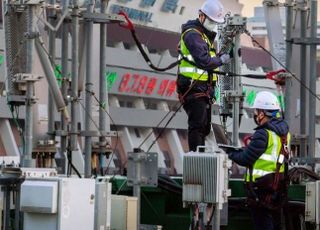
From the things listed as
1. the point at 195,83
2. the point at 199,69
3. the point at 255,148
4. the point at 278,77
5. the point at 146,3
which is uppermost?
the point at 146,3

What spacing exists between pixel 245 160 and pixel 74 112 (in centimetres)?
295

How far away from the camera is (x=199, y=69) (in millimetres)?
11148

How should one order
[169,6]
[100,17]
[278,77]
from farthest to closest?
[169,6] < [278,77] < [100,17]

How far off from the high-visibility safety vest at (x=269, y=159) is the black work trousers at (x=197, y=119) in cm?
108

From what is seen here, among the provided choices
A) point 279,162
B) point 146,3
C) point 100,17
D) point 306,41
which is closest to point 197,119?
point 279,162

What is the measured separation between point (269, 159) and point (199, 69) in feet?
4.64

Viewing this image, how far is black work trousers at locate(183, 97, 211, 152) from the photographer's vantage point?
11.1m

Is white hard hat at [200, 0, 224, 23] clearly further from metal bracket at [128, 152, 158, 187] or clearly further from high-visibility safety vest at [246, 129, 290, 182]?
metal bracket at [128, 152, 158, 187]

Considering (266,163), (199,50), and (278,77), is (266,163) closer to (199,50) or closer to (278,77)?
(199,50)

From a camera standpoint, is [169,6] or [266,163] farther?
[169,6]

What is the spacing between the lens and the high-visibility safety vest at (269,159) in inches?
401

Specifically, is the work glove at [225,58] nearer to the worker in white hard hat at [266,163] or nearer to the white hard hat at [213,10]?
the white hard hat at [213,10]

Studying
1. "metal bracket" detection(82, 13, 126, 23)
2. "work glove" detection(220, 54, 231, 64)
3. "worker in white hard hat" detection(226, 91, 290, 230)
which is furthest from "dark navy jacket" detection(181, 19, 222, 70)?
"metal bracket" detection(82, 13, 126, 23)

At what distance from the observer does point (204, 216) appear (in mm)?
9852
